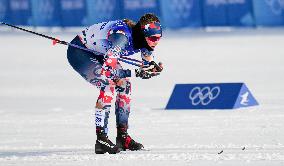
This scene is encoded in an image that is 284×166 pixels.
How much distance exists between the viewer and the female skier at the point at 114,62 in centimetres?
926

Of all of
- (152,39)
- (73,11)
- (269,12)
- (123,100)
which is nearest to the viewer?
(152,39)

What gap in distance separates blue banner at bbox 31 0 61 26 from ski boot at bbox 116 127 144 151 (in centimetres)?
2392

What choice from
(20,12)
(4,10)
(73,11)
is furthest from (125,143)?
(4,10)

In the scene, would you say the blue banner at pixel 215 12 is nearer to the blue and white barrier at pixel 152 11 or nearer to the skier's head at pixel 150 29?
the blue and white barrier at pixel 152 11

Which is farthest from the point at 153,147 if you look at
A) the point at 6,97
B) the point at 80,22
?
the point at 80,22

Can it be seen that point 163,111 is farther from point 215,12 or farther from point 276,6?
point 215,12

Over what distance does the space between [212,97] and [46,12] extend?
1959 centimetres

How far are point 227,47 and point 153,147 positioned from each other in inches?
677

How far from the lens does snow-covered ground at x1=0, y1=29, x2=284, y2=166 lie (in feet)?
29.9

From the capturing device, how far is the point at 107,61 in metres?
9.18

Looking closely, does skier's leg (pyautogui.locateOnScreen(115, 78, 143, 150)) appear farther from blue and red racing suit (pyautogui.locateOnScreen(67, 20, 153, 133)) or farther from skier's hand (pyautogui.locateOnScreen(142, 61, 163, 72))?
skier's hand (pyautogui.locateOnScreen(142, 61, 163, 72))

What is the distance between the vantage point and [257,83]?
1945 cm

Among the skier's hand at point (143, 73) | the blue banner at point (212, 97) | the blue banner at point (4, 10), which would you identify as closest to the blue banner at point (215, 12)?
the blue banner at point (4, 10)

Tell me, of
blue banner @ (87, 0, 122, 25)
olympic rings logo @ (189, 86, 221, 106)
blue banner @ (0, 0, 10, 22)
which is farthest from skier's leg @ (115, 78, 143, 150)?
blue banner @ (0, 0, 10, 22)
